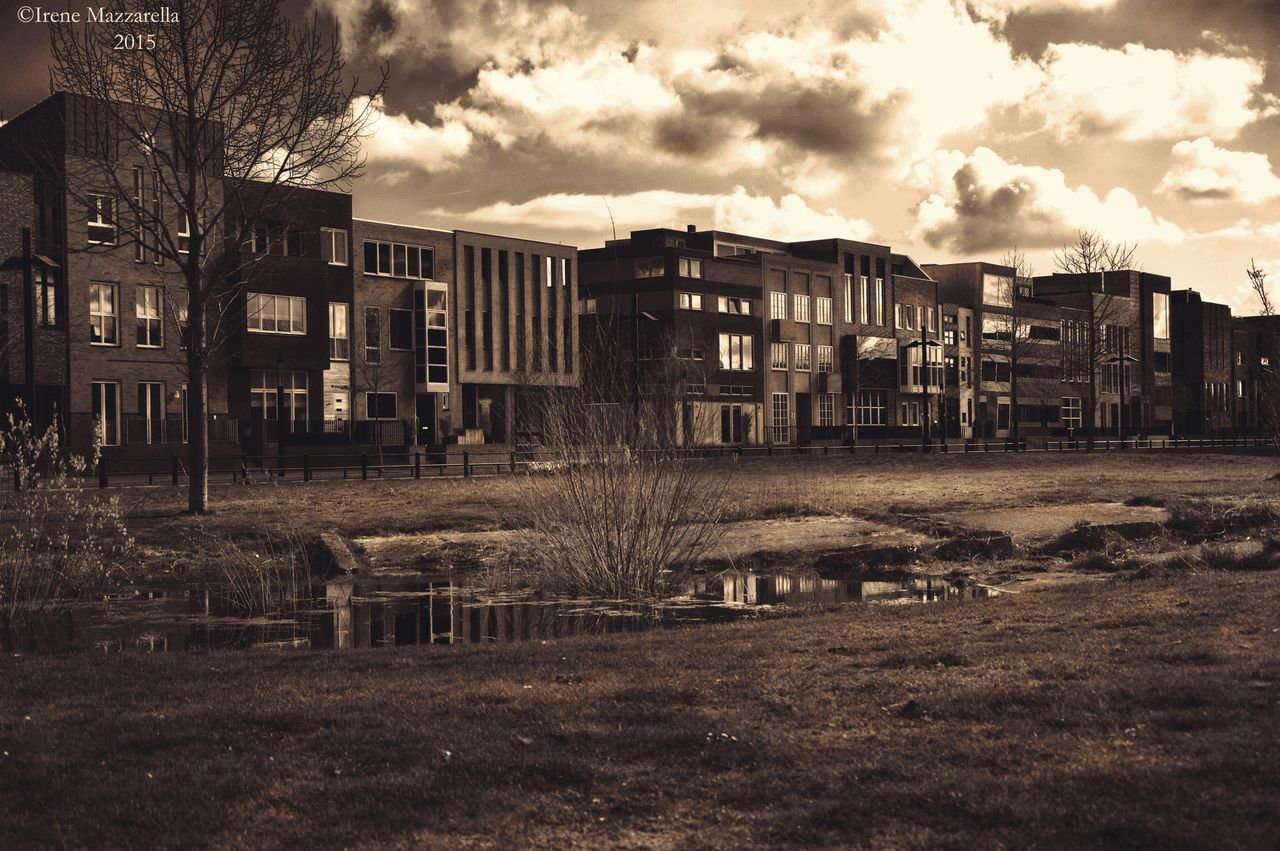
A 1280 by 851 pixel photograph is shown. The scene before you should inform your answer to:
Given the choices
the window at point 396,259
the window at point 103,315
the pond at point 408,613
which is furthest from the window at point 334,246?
the pond at point 408,613

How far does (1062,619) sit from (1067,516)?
16392mm

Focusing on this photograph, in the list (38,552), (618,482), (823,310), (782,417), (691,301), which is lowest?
(38,552)

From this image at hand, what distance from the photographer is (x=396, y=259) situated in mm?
63625

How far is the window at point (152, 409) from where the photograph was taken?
48.7 m

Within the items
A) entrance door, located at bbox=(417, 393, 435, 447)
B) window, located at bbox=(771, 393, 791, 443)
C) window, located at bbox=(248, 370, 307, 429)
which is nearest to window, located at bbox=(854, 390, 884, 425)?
window, located at bbox=(771, 393, 791, 443)

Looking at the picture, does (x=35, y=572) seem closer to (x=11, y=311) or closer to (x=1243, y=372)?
(x=11, y=311)

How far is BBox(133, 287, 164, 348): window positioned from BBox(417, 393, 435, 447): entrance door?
16.4m

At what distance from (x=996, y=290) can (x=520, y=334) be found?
55.2 m

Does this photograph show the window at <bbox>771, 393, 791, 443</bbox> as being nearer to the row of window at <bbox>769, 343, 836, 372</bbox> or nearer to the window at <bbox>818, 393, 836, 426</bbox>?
the row of window at <bbox>769, 343, 836, 372</bbox>

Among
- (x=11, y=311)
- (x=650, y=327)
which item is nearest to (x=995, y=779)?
(x=11, y=311)

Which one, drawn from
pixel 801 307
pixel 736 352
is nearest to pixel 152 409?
pixel 736 352

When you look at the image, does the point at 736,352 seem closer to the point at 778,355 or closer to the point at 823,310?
the point at 778,355

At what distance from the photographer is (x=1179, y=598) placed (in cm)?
1264

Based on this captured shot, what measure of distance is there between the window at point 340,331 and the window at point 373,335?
1750 mm
